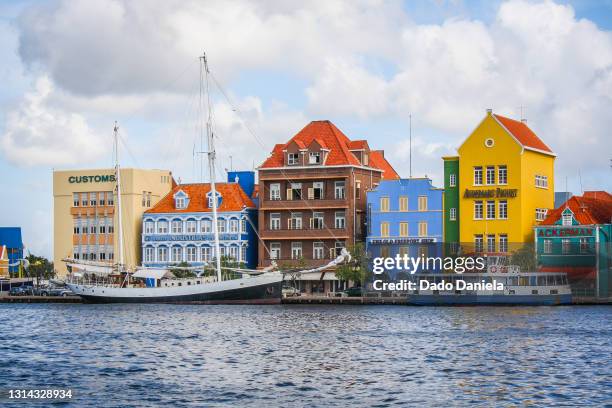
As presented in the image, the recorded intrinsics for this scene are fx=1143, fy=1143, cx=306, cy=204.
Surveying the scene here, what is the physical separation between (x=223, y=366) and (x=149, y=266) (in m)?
96.0

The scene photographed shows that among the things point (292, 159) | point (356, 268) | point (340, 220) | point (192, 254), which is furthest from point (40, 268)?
point (356, 268)

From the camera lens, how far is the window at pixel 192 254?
15550 centimetres

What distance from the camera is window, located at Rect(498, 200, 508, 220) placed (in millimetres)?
134750

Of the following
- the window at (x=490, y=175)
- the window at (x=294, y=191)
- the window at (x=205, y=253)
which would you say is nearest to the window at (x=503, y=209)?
the window at (x=490, y=175)

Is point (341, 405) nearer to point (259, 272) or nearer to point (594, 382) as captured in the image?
point (594, 382)

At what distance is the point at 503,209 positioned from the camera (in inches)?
5310

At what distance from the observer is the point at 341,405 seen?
48812mm

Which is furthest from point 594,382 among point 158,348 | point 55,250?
point 55,250

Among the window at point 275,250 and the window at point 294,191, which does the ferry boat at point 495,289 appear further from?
the window at point 294,191

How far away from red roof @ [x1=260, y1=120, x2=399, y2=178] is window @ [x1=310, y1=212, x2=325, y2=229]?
657 cm

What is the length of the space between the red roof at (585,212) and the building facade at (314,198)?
24.7 meters

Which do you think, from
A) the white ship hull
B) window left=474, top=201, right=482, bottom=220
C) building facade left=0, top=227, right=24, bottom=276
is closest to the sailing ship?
the white ship hull

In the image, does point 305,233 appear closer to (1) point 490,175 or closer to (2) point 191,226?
(2) point 191,226

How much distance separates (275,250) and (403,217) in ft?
59.4
